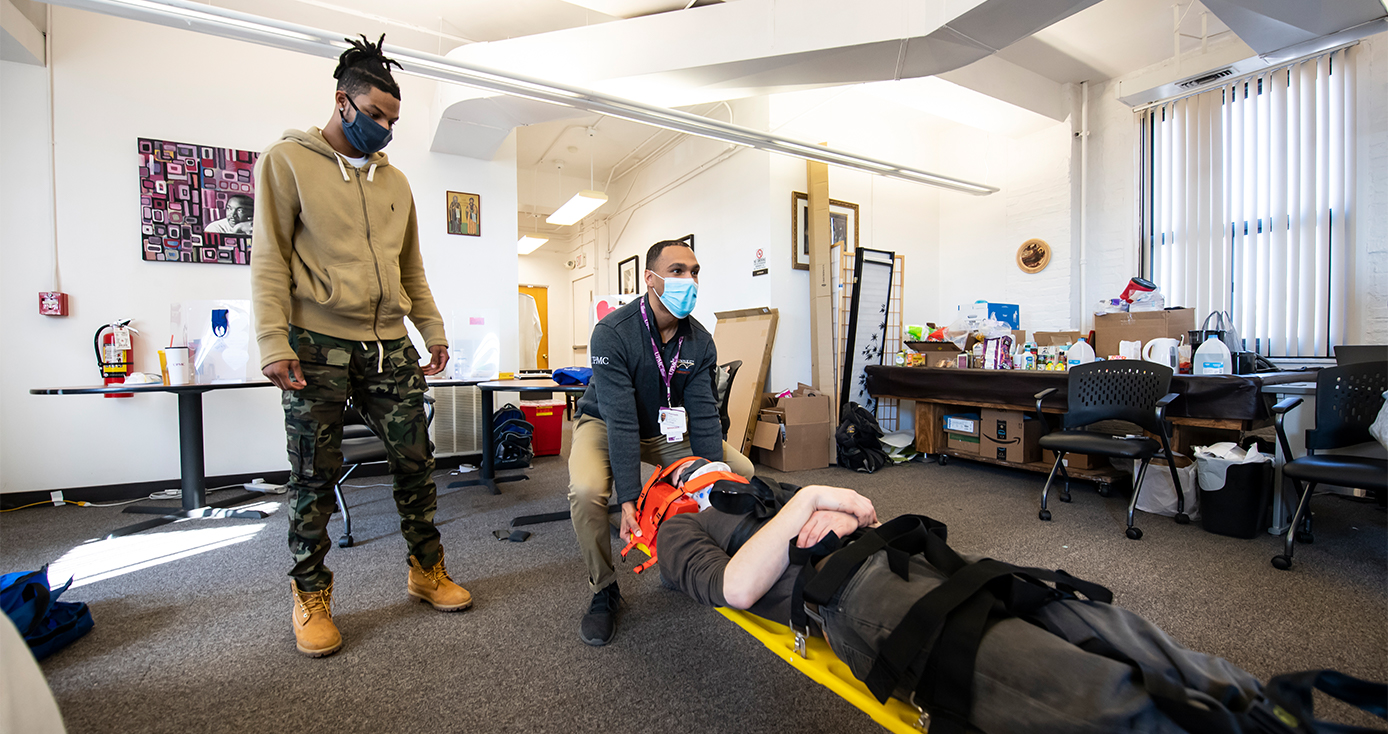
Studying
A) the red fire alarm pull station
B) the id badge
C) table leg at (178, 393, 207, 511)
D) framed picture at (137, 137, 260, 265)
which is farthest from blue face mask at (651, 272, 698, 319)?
the red fire alarm pull station

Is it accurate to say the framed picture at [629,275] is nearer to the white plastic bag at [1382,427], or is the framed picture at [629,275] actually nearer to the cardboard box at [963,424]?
the cardboard box at [963,424]

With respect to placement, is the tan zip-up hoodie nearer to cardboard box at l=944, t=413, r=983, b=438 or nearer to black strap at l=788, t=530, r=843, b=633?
black strap at l=788, t=530, r=843, b=633

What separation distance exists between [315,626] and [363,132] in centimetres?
154

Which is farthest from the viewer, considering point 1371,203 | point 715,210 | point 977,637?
point 715,210

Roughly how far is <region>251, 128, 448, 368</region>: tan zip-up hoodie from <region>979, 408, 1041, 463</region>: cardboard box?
401cm

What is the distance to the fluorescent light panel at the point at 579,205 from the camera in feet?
20.1

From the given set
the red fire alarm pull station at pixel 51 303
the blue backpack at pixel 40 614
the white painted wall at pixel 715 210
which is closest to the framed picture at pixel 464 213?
the white painted wall at pixel 715 210

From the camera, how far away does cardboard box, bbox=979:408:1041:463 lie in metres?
3.80

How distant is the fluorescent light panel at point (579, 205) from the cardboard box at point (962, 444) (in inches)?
177

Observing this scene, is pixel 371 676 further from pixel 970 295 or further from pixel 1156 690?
pixel 970 295

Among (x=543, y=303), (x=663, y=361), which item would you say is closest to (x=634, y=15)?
(x=663, y=361)

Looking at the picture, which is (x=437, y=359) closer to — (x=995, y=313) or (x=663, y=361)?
(x=663, y=361)

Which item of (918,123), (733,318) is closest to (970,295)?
(918,123)

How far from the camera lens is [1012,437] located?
151 inches
